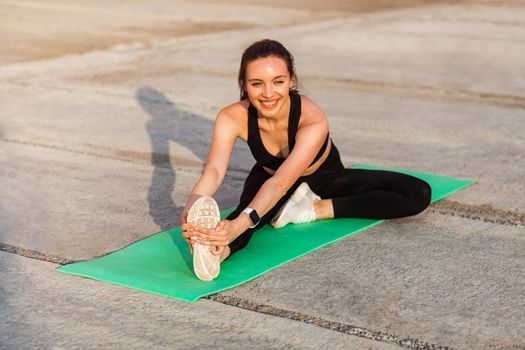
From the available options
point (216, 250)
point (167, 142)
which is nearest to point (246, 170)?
point (167, 142)

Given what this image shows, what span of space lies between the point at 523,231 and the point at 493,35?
8.59 metres

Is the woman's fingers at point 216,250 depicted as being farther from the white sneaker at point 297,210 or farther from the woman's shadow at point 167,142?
the white sneaker at point 297,210

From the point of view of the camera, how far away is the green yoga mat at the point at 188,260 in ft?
13.4

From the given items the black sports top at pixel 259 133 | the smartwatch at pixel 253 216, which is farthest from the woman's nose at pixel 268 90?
the smartwatch at pixel 253 216

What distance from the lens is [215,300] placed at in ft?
13.0

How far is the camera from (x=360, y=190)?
204 inches

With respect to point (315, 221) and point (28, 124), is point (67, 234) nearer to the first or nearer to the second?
point (315, 221)

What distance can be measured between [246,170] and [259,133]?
147cm

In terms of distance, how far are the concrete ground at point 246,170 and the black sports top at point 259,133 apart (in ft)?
1.88

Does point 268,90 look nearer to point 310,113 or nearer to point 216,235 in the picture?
point 310,113

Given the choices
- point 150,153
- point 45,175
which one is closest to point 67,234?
point 45,175

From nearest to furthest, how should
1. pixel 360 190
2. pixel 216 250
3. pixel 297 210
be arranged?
pixel 216 250 < pixel 297 210 < pixel 360 190

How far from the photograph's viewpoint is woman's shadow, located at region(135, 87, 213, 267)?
5191 mm

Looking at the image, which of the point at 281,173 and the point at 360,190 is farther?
the point at 360,190
